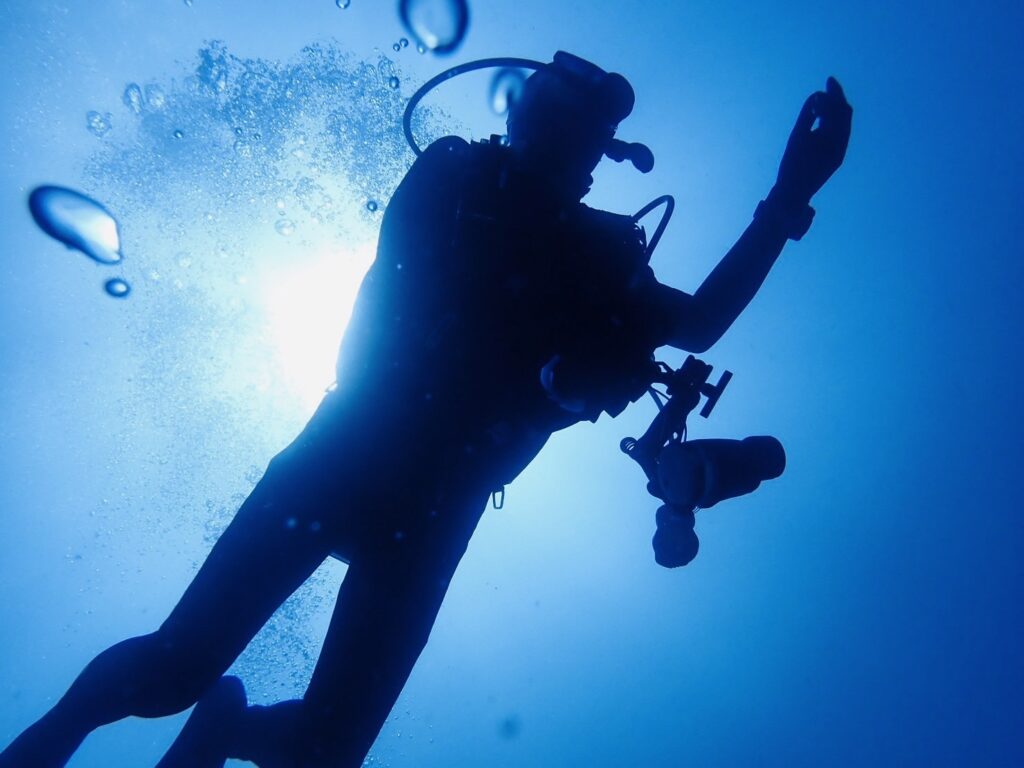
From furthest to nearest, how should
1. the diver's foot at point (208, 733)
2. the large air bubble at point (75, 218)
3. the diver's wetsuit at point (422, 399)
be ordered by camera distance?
the large air bubble at point (75, 218) → the diver's foot at point (208, 733) → the diver's wetsuit at point (422, 399)

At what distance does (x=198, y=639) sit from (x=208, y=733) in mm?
922

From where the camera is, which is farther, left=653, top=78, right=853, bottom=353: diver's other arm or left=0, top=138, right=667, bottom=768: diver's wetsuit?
left=653, top=78, right=853, bottom=353: diver's other arm

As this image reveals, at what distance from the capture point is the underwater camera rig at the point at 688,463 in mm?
2076

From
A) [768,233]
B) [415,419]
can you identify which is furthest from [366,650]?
[768,233]

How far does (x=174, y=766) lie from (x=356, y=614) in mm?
1183

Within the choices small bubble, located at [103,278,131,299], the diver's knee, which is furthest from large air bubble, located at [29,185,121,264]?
the diver's knee

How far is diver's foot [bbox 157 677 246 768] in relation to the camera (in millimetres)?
2482

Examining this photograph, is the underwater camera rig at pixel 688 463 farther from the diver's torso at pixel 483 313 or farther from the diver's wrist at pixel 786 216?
the diver's wrist at pixel 786 216

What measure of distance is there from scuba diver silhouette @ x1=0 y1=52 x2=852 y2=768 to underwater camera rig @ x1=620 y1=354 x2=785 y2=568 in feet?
0.70

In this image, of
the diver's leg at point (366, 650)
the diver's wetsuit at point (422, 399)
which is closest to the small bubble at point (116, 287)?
the diver's wetsuit at point (422, 399)

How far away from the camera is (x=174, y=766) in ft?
8.06

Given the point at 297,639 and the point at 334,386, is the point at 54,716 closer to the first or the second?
the point at 334,386

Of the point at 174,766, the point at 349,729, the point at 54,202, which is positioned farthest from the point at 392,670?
the point at 54,202

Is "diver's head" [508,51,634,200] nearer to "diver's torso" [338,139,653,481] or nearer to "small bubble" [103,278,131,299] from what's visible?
"diver's torso" [338,139,653,481]
